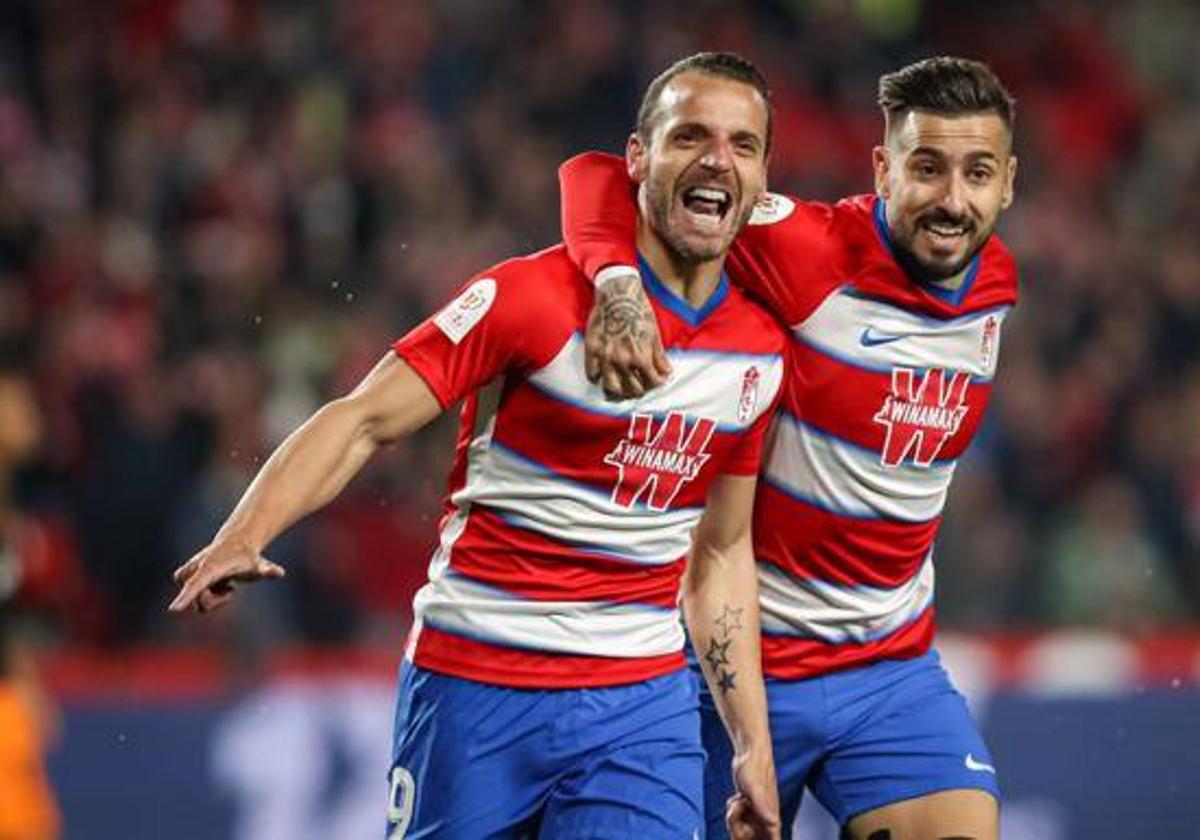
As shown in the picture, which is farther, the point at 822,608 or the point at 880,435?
the point at 822,608

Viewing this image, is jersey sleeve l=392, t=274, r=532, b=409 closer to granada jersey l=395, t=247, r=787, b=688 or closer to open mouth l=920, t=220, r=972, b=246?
granada jersey l=395, t=247, r=787, b=688

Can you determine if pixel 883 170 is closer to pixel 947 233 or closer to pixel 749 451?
pixel 947 233

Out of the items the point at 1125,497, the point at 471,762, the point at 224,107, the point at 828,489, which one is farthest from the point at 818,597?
the point at 224,107

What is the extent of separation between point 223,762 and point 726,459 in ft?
14.2

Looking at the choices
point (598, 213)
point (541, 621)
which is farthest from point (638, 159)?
point (541, 621)

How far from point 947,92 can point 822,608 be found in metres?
1.17

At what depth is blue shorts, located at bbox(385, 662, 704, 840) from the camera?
4934 millimetres

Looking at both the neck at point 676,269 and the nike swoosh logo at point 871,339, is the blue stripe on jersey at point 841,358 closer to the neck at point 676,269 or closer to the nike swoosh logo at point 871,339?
the nike swoosh logo at point 871,339

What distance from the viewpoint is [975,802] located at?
215 inches

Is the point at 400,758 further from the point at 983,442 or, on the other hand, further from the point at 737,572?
the point at 983,442

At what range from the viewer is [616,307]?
16.0 ft

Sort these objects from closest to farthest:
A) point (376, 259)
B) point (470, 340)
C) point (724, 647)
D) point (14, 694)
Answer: point (470, 340) → point (724, 647) → point (14, 694) → point (376, 259)

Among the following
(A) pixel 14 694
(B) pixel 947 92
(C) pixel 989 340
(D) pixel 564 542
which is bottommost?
(A) pixel 14 694

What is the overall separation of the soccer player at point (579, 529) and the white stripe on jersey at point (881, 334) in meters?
0.36
